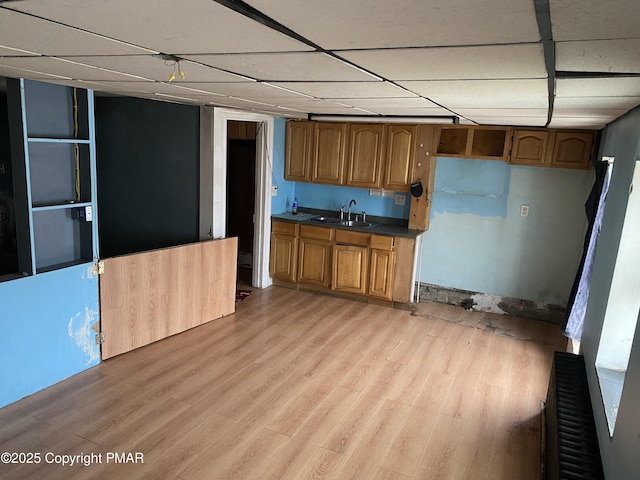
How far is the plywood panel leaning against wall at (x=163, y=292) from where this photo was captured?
148 inches

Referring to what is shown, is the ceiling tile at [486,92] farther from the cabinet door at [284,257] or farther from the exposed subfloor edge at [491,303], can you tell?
the cabinet door at [284,257]

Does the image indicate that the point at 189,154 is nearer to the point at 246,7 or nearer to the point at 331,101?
the point at 331,101

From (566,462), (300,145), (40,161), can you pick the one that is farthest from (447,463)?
(300,145)

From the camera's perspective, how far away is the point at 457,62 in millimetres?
1593

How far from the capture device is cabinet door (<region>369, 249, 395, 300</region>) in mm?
5375

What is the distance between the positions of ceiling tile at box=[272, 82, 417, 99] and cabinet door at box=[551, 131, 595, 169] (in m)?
2.84

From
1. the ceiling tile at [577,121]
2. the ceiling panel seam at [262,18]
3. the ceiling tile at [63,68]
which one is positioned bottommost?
the ceiling panel seam at [262,18]

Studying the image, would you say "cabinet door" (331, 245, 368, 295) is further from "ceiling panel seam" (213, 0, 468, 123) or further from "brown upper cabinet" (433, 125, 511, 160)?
"ceiling panel seam" (213, 0, 468, 123)

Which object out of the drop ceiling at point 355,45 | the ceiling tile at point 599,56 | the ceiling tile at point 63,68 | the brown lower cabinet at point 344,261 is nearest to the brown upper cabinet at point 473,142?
the brown lower cabinet at point 344,261

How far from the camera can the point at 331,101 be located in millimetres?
3186

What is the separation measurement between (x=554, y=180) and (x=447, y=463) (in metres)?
3.39

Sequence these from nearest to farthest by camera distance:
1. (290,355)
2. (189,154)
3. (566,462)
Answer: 1. (566,462)
2. (290,355)
3. (189,154)

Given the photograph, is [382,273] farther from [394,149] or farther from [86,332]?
[86,332]

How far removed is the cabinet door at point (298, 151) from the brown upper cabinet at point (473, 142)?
157 centimetres
